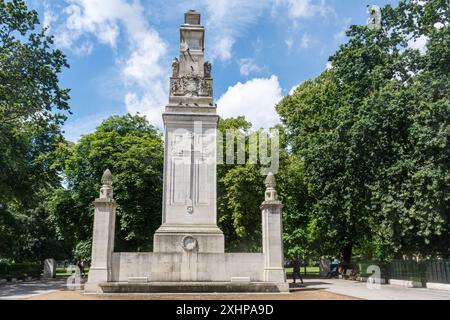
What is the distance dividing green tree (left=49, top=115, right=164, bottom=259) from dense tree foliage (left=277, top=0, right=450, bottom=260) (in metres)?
11.5

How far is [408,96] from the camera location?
76.1ft

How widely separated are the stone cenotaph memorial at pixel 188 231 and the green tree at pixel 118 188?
31.9 feet

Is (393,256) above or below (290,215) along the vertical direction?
below

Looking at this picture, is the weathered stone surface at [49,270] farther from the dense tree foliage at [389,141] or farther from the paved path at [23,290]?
the dense tree foliage at [389,141]

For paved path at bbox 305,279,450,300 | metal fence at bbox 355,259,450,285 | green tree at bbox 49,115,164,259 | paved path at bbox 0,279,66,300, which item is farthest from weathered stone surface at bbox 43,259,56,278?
paved path at bbox 305,279,450,300

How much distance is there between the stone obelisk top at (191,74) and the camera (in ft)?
69.2

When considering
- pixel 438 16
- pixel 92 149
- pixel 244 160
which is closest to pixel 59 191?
pixel 92 149

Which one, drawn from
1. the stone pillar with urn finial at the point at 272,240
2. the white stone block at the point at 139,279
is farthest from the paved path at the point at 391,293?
the white stone block at the point at 139,279
